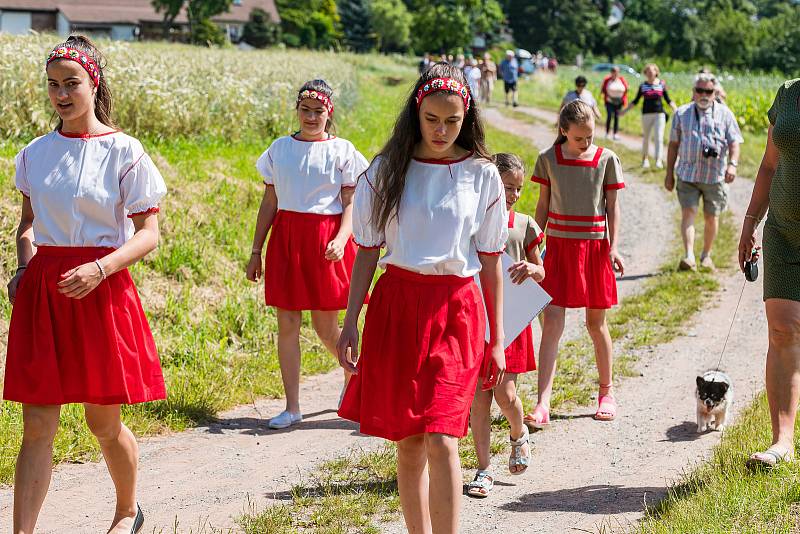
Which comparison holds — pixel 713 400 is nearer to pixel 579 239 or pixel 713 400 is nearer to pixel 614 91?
pixel 579 239

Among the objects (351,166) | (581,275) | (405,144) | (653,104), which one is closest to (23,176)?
(405,144)

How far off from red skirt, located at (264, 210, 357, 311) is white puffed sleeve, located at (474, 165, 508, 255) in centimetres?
259

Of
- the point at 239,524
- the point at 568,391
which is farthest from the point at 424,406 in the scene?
the point at 568,391

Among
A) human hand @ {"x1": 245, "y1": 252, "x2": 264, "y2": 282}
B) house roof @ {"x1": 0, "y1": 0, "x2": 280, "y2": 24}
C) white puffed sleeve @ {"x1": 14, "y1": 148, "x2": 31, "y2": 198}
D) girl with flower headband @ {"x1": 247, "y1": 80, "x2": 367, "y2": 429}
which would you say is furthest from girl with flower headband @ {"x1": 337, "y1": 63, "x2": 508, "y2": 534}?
house roof @ {"x1": 0, "y1": 0, "x2": 280, "y2": 24}

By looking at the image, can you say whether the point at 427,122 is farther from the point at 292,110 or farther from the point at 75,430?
the point at 292,110

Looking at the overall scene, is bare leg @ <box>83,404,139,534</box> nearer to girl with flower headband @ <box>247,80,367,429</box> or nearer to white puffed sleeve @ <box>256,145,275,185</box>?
girl with flower headband @ <box>247,80,367,429</box>

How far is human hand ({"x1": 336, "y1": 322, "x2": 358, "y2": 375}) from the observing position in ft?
13.7

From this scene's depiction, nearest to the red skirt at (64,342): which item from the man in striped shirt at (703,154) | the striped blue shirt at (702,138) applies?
the man in striped shirt at (703,154)

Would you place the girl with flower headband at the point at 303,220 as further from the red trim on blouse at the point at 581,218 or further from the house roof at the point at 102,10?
the house roof at the point at 102,10

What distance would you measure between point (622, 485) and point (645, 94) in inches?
589

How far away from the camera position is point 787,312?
16.8ft

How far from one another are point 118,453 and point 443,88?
208 centimetres

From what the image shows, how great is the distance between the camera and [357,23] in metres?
100

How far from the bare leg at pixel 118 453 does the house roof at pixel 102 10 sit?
77.3m
